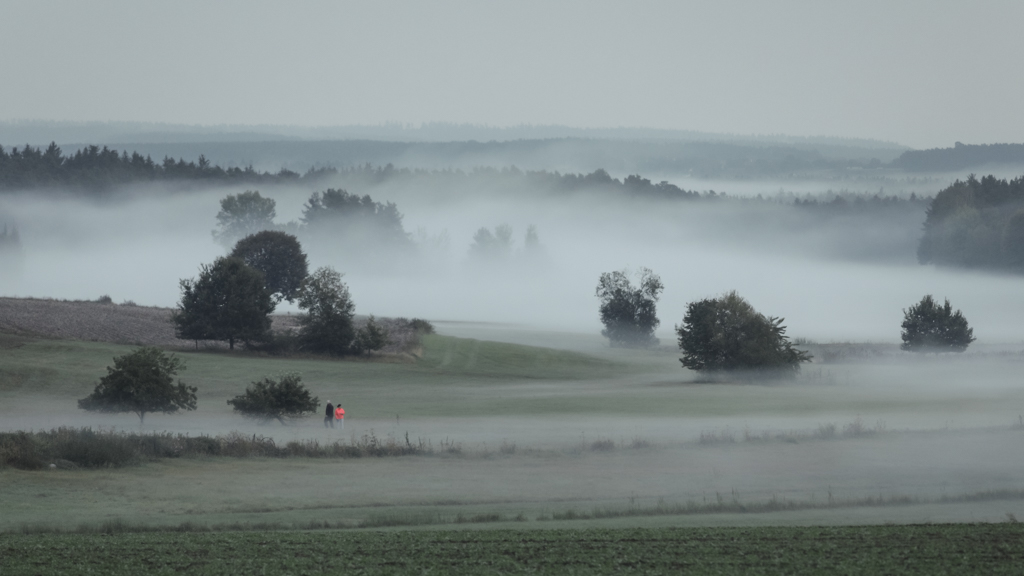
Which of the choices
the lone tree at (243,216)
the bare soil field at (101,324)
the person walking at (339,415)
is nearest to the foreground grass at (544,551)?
the person walking at (339,415)

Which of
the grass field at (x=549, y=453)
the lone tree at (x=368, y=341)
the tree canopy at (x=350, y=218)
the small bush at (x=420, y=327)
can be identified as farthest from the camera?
the tree canopy at (x=350, y=218)

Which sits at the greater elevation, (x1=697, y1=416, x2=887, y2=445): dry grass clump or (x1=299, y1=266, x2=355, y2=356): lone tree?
(x1=299, y1=266, x2=355, y2=356): lone tree

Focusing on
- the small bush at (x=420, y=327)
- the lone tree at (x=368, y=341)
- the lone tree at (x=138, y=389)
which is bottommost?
the lone tree at (x=138, y=389)

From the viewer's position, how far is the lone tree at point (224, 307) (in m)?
76.4

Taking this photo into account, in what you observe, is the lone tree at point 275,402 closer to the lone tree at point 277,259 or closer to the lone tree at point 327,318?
the lone tree at point 327,318

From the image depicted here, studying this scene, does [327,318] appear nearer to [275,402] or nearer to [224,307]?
[224,307]

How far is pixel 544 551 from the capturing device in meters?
22.6

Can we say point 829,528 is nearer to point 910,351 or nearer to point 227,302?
point 227,302

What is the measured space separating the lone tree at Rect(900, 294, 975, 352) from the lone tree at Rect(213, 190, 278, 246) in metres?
102

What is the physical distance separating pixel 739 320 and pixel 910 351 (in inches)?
883

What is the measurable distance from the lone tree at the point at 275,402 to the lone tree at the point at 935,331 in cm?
5862

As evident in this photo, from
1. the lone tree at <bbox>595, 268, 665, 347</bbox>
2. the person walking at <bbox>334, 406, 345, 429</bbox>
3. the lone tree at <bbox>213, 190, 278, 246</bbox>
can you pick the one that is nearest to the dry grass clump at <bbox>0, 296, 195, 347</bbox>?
the person walking at <bbox>334, 406, 345, 429</bbox>

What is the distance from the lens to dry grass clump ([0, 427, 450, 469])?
3553cm

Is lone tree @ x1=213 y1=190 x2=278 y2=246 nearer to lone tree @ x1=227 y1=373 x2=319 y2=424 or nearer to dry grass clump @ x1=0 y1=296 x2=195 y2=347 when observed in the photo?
dry grass clump @ x1=0 y1=296 x2=195 y2=347
